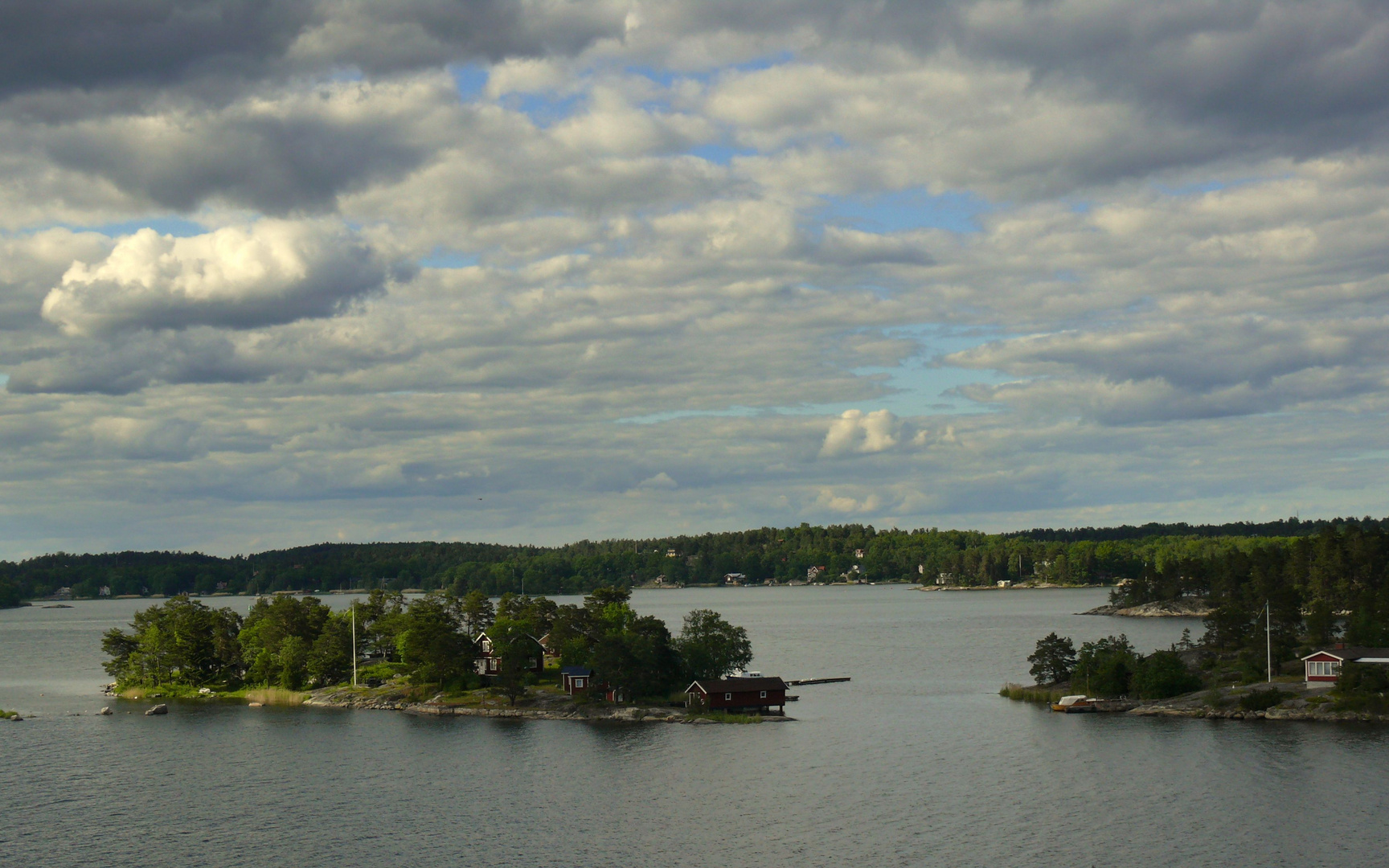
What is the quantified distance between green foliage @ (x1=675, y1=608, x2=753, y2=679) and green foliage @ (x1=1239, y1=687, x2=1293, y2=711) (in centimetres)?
4176

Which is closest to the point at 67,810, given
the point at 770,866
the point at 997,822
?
the point at 770,866

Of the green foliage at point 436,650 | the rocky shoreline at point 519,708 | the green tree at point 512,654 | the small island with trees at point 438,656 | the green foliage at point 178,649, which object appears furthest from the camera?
the green foliage at point 178,649

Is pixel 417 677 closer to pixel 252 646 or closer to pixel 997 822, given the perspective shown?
pixel 252 646

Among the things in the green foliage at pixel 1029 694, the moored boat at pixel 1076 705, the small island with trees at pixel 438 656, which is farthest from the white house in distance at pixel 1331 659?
the small island with trees at pixel 438 656

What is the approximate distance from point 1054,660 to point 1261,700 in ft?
65.7

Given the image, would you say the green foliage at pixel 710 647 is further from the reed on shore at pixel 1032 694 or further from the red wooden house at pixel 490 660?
the reed on shore at pixel 1032 694

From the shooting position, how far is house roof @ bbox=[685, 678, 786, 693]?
101m

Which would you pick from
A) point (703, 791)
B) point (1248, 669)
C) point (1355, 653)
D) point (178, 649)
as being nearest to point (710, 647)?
point (703, 791)

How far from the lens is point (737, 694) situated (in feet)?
333

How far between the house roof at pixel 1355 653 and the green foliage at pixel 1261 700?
5282 millimetres

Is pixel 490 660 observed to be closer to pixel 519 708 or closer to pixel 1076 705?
pixel 519 708

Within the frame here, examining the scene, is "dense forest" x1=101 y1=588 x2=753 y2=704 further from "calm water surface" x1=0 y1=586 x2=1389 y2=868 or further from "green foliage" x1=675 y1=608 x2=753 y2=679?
"calm water surface" x1=0 y1=586 x2=1389 y2=868

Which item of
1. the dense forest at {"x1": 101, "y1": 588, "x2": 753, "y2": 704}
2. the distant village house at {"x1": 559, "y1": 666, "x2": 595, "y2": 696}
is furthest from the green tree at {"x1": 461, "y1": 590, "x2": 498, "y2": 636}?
the distant village house at {"x1": 559, "y1": 666, "x2": 595, "y2": 696}

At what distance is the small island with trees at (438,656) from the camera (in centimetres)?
10356
